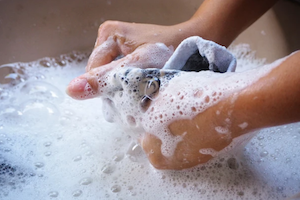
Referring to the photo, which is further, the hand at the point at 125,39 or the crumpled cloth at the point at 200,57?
the hand at the point at 125,39

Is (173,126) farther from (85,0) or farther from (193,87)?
(85,0)

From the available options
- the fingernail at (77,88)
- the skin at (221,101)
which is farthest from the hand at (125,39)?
the fingernail at (77,88)

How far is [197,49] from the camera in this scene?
2.12 feet

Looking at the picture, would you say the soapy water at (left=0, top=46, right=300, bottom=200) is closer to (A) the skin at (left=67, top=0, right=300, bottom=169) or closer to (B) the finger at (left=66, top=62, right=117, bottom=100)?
(A) the skin at (left=67, top=0, right=300, bottom=169)

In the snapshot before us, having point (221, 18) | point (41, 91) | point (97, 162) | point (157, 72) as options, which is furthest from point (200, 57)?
point (41, 91)

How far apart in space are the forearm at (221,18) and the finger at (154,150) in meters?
0.32

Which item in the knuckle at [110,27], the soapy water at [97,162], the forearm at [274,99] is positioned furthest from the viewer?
the knuckle at [110,27]

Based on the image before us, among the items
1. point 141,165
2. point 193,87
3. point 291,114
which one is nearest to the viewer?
point 291,114

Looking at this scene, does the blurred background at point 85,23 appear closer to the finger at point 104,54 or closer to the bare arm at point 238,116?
the finger at point 104,54

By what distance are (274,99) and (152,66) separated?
1.04ft

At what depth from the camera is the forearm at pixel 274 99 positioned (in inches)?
18.0

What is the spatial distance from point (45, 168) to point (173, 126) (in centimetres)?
35

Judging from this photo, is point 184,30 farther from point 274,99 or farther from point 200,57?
point 274,99

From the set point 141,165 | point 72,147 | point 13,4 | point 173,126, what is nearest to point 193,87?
point 173,126
